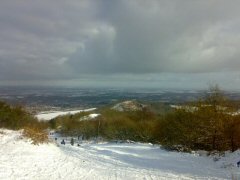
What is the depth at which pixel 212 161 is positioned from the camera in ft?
64.6

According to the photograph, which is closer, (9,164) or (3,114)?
(9,164)

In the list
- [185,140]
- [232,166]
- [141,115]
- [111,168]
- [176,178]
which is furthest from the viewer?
[141,115]

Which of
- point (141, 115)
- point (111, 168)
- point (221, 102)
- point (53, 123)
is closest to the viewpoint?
point (111, 168)

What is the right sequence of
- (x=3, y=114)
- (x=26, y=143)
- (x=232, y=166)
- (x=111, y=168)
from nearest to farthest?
(x=232, y=166), (x=111, y=168), (x=26, y=143), (x=3, y=114)

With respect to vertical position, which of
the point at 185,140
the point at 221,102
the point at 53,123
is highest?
the point at 221,102

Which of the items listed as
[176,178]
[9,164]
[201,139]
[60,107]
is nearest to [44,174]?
[9,164]

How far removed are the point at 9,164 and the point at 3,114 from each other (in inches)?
1043

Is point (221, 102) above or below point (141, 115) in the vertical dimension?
above

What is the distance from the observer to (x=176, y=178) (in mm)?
15195

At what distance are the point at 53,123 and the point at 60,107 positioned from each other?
67.1m

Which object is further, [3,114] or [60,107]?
[60,107]

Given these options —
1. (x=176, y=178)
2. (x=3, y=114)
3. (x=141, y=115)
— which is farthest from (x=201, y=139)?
(x=141, y=115)

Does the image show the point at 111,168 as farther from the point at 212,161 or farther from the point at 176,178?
the point at 212,161

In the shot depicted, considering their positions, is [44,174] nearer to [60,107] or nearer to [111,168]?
[111,168]
